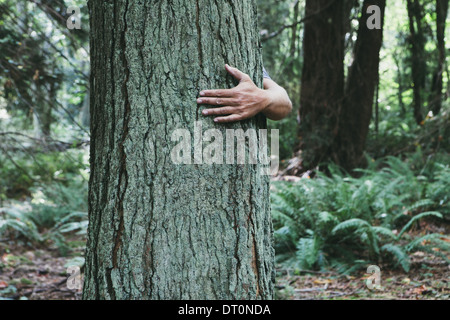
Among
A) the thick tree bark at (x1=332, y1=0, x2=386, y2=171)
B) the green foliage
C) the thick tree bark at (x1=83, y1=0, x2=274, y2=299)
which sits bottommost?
the green foliage

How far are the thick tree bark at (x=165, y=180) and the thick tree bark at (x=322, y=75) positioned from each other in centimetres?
651

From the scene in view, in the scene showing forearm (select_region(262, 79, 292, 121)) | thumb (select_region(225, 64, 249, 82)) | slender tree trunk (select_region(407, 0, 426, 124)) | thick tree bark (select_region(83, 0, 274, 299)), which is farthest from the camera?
slender tree trunk (select_region(407, 0, 426, 124))

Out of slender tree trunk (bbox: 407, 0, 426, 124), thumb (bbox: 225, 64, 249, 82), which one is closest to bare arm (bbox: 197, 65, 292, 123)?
thumb (bbox: 225, 64, 249, 82)

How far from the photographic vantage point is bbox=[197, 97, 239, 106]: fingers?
1963mm

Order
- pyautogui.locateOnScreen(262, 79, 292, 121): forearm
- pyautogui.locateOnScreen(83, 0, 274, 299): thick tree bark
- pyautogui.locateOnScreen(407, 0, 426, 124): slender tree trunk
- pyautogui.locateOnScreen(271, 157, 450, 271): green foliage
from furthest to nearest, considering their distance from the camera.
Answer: pyautogui.locateOnScreen(407, 0, 426, 124): slender tree trunk → pyautogui.locateOnScreen(271, 157, 450, 271): green foliage → pyautogui.locateOnScreen(262, 79, 292, 121): forearm → pyautogui.locateOnScreen(83, 0, 274, 299): thick tree bark

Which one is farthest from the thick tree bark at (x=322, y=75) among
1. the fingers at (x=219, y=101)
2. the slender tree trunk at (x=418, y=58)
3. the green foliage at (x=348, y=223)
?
the fingers at (x=219, y=101)

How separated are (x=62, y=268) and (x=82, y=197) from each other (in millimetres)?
2632

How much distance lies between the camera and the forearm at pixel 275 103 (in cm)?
223

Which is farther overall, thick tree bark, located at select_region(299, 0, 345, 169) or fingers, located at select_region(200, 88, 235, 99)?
thick tree bark, located at select_region(299, 0, 345, 169)

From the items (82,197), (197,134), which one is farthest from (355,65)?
(197,134)

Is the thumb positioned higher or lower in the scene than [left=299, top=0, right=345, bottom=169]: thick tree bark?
lower

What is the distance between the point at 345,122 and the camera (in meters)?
8.13

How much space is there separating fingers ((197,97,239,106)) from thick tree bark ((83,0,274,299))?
4 cm

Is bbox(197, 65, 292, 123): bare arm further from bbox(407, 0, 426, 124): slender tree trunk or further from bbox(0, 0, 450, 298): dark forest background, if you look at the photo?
bbox(407, 0, 426, 124): slender tree trunk
